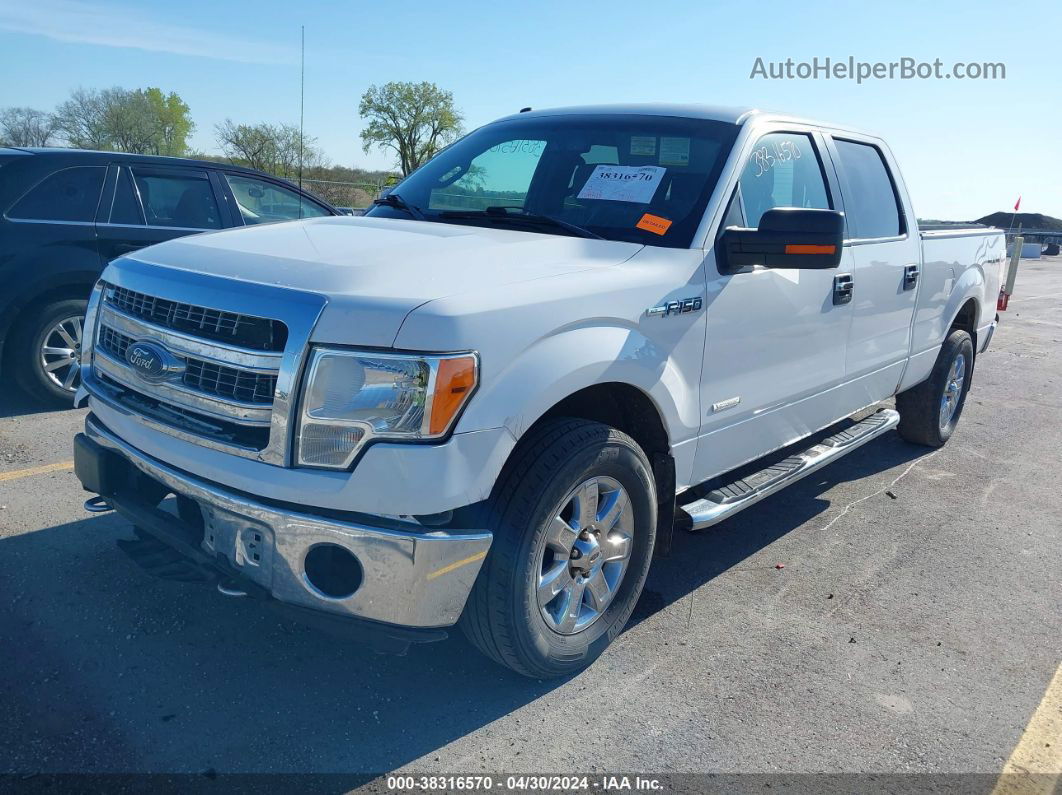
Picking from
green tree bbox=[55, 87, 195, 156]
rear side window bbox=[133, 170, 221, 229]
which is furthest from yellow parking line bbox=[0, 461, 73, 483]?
green tree bbox=[55, 87, 195, 156]

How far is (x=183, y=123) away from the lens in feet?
230

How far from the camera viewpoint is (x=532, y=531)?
2.65 m

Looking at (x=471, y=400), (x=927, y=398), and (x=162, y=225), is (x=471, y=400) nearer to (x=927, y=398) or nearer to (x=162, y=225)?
(x=927, y=398)


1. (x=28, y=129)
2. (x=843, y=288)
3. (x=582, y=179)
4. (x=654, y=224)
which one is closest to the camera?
(x=654, y=224)

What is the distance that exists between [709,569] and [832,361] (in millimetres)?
1189

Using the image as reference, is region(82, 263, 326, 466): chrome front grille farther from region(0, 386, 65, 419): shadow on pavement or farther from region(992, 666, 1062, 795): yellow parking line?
region(0, 386, 65, 419): shadow on pavement

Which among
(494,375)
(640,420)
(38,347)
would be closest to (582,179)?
(640,420)

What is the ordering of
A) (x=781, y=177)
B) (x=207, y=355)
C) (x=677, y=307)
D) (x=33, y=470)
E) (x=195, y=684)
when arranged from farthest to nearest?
(x=33, y=470) < (x=781, y=177) < (x=677, y=307) < (x=195, y=684) < (x=207, y=355)

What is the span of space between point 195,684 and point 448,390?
1.42 meters

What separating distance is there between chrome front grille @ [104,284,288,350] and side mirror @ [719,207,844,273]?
1.81 meters

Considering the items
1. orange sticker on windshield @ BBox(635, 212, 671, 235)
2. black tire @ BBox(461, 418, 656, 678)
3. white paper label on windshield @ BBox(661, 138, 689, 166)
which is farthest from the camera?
white paper label on windshield @ BBox(661, 138, 689, 166)

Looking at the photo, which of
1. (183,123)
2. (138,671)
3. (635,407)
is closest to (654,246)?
(635,407)

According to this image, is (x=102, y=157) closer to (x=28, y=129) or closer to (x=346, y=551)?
(x=346, y=551)

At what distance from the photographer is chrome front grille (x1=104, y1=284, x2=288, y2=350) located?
8.20ft
